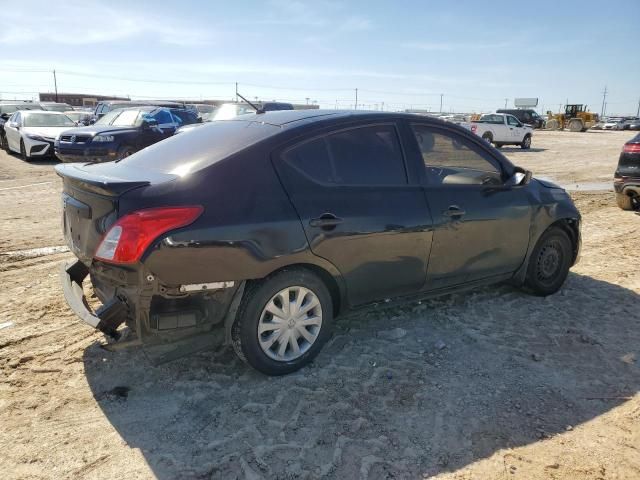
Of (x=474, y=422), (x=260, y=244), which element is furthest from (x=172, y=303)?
(x=474, y=422)

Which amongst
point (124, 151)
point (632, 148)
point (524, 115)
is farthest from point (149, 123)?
point (524, 115)

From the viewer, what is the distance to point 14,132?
15.6 m

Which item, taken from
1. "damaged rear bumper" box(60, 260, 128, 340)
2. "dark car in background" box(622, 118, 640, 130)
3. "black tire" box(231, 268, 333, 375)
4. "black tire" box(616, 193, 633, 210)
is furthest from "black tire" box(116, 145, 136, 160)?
"dark car in background" box(622, 118, 640, 130)

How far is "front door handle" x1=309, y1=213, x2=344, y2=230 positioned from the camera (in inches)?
123

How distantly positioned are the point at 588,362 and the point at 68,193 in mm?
3736

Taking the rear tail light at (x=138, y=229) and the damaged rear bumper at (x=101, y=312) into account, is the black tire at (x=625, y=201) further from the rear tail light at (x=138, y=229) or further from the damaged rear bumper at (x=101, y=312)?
the damaged rear bumper at (x=101, y=312)

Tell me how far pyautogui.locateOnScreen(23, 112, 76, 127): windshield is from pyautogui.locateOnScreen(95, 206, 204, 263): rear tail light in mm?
15048

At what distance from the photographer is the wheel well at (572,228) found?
185 inches

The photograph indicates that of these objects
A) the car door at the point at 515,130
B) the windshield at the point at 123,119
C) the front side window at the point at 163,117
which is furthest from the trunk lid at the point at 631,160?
the car door at the point at 515,130

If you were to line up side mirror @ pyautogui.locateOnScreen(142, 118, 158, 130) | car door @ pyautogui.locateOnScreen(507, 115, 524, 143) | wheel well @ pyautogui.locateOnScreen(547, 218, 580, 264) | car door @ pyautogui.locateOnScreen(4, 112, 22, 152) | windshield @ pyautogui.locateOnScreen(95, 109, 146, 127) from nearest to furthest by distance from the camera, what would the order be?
wheel well @ pyautogui.locateOnScreen(547, 218, 580, 264) < side mirror @ pyautogui.locateOnScreen(142, 118, 158, 130) < windshield @ pyautogui.locateOnScreen(95, 109, 146, 127) < car door @ pyautogui.locateOnScreen(4, 112, 22, 152) < car door @ pyautogui.locateOnScreen(507, 115, 524, 143)

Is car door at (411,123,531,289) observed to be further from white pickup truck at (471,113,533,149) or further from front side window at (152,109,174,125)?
white pickup truck at (471,113,533,149)

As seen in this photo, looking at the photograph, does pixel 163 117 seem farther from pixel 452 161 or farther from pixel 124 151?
pixel 452 161

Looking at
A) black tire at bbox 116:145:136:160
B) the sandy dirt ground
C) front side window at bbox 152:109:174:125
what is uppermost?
front side window at bbox 152:109:174:125

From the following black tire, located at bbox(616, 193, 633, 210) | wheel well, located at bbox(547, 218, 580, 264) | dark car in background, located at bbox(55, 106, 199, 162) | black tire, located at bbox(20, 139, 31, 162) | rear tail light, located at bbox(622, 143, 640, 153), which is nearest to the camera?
wheel well, located at bbox(547, 218, 580, 264)
